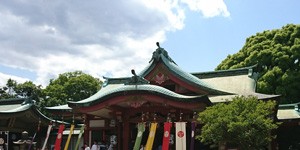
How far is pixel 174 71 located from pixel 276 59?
13.9 m

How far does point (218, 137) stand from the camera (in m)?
16.6

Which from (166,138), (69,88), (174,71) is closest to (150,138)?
(166,138)

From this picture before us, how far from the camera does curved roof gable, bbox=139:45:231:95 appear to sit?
22.6 m

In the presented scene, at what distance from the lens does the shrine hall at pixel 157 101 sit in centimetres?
1944

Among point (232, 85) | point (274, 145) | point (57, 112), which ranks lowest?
point (274, 145)

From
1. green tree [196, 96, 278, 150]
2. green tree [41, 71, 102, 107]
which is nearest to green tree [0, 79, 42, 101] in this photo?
green tree [41, 71, 102, 107]

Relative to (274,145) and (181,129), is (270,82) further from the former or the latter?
(181,129)

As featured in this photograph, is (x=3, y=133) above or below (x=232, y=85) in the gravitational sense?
below

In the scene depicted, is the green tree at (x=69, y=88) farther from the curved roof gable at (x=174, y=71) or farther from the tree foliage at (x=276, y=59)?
the curved roof gable at (x=174, y=71)

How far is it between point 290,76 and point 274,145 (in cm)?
868

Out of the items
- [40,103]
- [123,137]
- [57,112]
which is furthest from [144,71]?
[40,103]

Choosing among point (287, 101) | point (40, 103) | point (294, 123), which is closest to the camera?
point (294, 123)

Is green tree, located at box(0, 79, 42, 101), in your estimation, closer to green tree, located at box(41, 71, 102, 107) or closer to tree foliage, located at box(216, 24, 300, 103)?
green tree, located at box(41, 71, 102, 107)

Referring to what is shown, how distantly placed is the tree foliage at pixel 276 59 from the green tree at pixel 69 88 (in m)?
27.8
